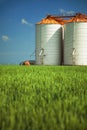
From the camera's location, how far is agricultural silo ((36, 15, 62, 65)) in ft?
107

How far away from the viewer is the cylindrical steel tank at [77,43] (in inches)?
1194

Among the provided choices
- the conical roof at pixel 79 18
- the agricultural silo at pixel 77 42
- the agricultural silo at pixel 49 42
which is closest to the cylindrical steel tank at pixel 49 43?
the agricultural silo at pixel 49 42

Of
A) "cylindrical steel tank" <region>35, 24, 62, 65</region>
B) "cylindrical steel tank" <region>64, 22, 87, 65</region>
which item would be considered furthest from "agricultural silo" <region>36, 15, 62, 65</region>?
"cylindrical steel tank" <region>64, 22, 87, 65</region>

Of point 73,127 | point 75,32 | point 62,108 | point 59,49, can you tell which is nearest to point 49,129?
point 73,127

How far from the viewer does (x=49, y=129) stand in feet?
8.08

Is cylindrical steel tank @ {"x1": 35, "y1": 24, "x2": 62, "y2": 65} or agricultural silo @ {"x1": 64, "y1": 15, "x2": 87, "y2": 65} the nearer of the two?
agricultural silo @ {"x1": 64, "y1": 15, "x2": 87, "y2": 65}

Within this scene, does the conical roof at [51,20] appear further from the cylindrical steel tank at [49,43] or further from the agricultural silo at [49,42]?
the cylindrical steel tank at [49,43]

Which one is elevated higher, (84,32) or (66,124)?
(84,32)

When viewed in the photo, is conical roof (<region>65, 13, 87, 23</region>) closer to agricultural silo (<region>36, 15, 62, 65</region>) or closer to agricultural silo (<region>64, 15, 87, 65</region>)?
agricultural silo (<region>64, 15, 87, 65</region>)

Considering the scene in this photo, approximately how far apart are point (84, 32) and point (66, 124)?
28300 mm

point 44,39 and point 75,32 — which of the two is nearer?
point 75,32

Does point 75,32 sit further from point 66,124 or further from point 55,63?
point 66,124

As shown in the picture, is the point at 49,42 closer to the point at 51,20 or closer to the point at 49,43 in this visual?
the point at 49,43

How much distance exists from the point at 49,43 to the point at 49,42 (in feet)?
0.41
